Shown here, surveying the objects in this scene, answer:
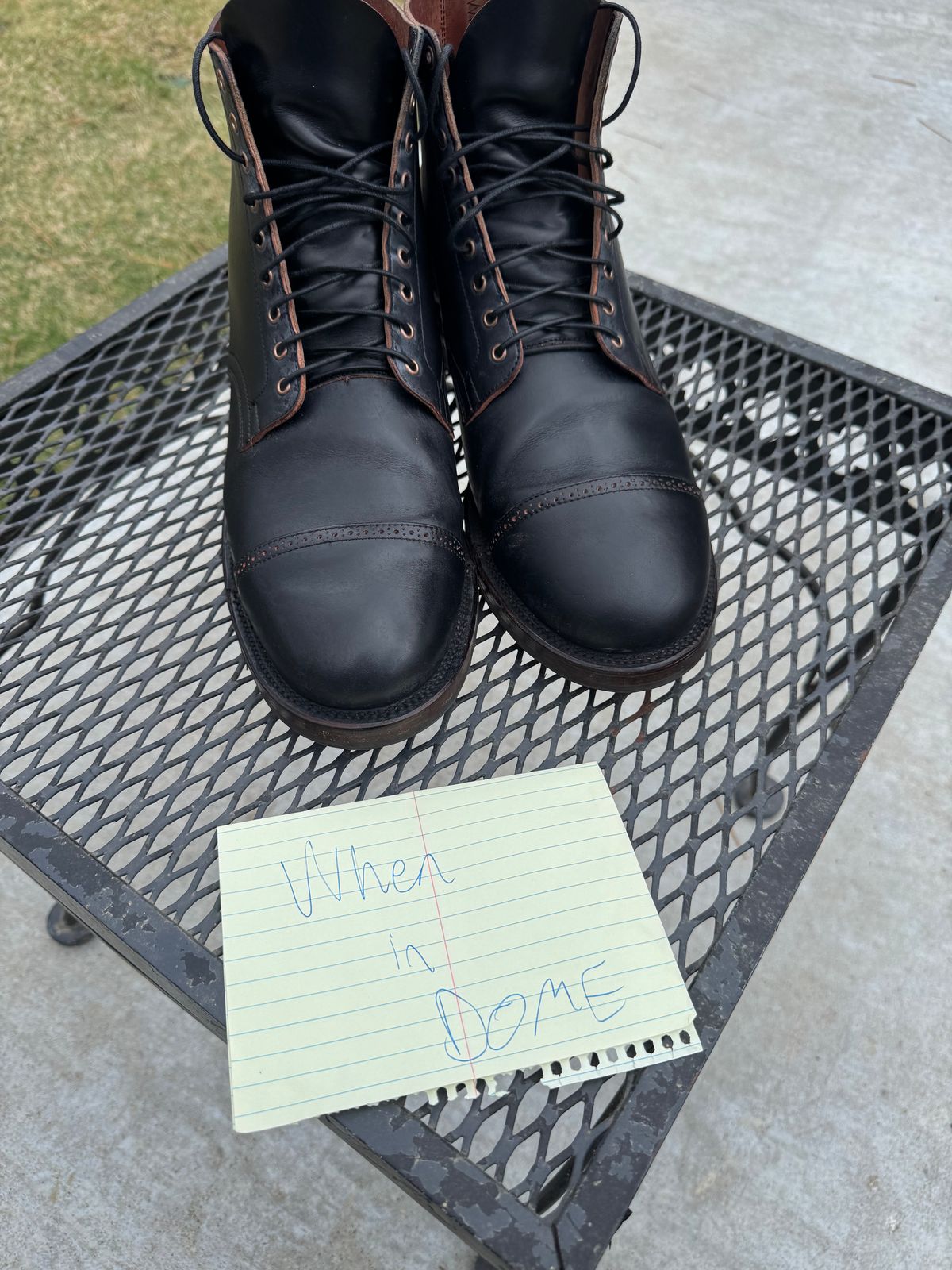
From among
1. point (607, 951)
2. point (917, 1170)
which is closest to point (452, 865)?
point (607, 951)

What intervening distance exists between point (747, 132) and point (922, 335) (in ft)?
2.30

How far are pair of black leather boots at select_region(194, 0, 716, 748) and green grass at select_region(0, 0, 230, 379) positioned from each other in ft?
3.06

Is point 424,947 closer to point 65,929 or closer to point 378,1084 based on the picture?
point 378,1084

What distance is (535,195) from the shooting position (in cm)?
68

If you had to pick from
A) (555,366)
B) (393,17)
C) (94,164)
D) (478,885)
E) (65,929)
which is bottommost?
(65,929)

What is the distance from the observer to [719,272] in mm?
1503

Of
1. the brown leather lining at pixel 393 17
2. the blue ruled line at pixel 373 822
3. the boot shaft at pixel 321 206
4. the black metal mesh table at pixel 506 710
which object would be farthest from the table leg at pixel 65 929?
the brown leather lining at pixel 393 17

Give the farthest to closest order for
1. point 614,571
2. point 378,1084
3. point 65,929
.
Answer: point 65,929, point 614,571, point 378,1084

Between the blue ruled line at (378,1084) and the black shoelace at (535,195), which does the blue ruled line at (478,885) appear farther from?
the black shoelace at (535,195)

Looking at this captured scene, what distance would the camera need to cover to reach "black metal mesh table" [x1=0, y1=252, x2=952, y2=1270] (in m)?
→ 0.47

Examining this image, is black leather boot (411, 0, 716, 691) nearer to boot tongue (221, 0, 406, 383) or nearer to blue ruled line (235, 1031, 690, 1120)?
boot tongue (221, 0, 406, 383)

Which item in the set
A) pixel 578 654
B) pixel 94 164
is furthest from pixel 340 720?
pixel 94 164

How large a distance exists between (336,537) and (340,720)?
121 millimetres

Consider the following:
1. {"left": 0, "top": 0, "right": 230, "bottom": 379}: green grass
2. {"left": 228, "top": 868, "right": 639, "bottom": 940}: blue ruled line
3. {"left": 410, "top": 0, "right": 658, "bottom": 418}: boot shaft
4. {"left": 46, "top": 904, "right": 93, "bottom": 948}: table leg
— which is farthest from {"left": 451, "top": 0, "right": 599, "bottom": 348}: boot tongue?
{"left": 0, "top": 0, "right": 230, "bottom": 379}: green grass
